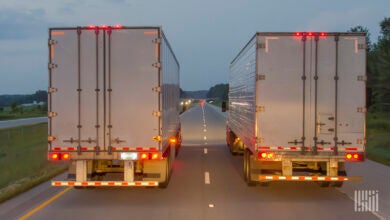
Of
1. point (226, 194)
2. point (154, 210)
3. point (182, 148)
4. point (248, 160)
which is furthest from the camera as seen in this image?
point (182, 148)

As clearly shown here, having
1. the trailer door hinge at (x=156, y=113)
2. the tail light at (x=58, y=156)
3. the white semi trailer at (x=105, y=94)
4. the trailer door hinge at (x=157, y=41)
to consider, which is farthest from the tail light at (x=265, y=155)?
the tail light at (x=58, y=156)

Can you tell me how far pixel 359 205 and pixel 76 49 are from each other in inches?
269

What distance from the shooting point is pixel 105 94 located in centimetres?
1068

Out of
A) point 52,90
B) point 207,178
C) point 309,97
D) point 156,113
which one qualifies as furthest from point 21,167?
point 309,97

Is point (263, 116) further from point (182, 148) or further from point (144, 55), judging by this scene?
point (182, 148)

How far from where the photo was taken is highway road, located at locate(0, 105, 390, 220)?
9422 millimetres

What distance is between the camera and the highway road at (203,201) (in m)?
9.42

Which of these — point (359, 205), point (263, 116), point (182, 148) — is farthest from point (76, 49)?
point (182, 148)

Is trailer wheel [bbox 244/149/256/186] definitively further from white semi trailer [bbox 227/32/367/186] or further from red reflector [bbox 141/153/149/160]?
red reflector [bbox 141/153/149/160]

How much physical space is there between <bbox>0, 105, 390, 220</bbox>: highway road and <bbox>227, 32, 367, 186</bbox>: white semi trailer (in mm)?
930

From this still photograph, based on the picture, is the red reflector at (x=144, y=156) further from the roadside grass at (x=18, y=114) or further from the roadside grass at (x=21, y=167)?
the roadside grass at (x=18, y=114)

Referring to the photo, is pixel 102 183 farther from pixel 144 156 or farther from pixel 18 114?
pixel 18 114

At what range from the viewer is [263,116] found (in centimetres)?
1088

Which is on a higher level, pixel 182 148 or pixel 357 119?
pixel 357 119
